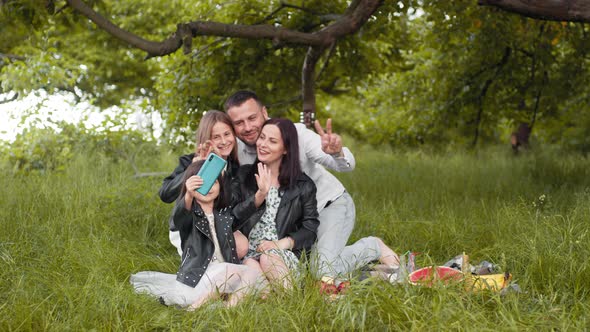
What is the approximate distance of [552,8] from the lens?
5.59 metres

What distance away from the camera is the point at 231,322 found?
3.02 metres

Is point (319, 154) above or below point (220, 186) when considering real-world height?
above

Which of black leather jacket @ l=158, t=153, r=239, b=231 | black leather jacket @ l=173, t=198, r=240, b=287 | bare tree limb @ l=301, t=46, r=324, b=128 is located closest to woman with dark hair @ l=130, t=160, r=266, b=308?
black leather jacket @ l=173, t=198, r=240, b=287

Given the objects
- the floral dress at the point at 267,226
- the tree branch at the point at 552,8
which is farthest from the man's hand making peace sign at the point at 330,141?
Result: the tree branch at the point at 552,8

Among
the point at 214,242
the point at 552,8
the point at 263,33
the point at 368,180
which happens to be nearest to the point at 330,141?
the point at 214,242

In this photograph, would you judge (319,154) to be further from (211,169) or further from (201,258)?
(201,258)

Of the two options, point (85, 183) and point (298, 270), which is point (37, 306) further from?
point (85, 183)

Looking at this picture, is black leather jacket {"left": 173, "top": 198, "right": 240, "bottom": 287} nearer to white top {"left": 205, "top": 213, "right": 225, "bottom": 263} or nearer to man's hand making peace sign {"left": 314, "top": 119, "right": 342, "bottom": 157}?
white top {"left": 205, "top": 213, "right": 225, "bottom": 263}

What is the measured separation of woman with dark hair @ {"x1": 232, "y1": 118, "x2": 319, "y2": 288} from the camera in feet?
13.3

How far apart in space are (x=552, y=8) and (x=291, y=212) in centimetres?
323

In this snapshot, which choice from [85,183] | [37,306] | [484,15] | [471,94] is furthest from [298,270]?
[471,94]

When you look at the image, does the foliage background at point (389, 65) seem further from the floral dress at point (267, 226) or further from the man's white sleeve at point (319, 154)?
the floral dress at point (267, 226)

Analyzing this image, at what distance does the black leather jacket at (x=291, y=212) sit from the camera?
4082mm

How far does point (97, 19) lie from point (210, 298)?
2.98m
